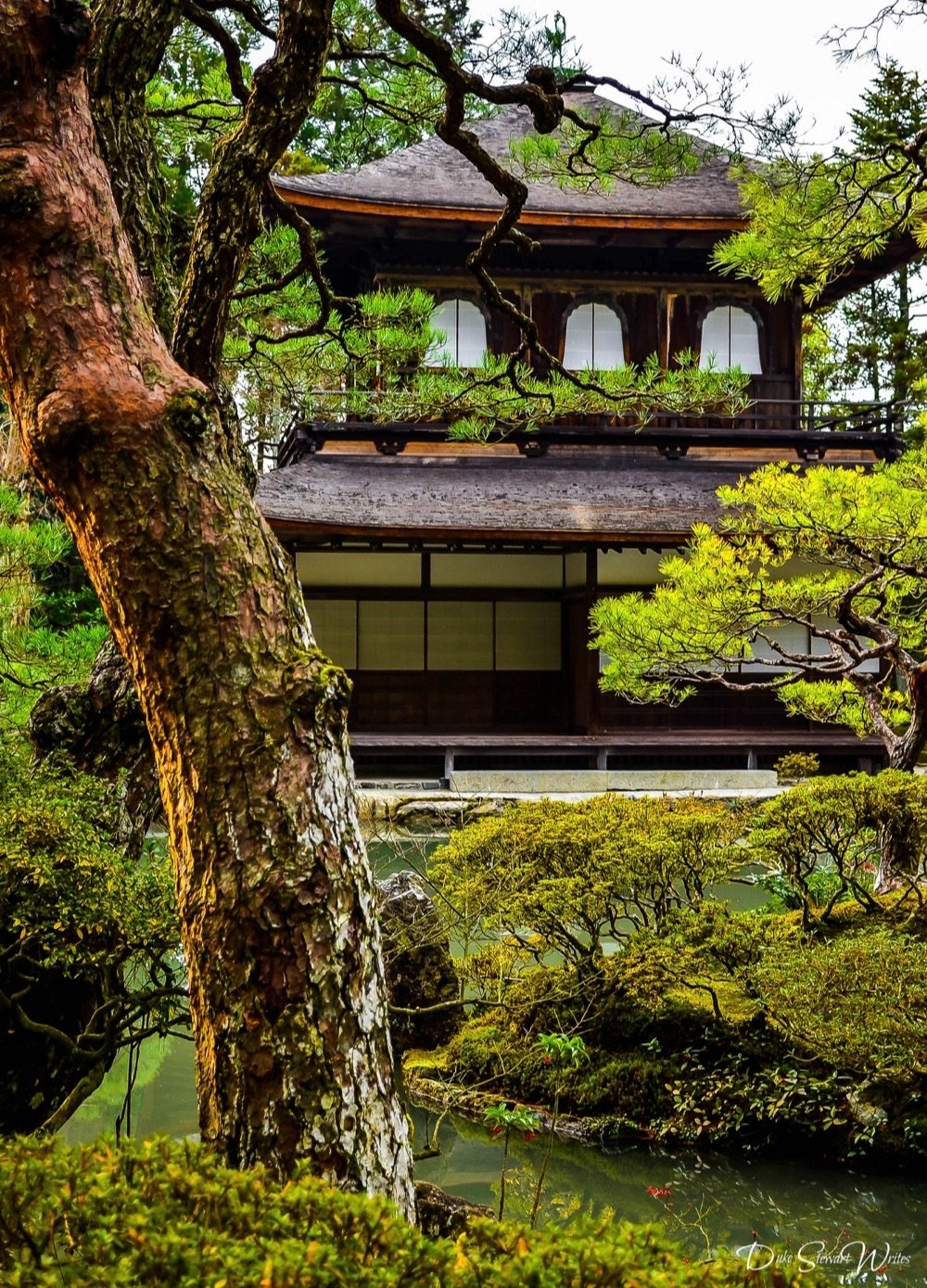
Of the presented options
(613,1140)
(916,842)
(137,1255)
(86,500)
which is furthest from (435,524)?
(137,1255)

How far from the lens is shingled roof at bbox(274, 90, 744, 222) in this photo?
15047 mm

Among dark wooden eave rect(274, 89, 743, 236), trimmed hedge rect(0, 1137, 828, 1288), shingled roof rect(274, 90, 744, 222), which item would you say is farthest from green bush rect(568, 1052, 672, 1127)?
shingled roof rect(274, 90, 744, 222)

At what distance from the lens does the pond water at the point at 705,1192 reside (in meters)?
4.43

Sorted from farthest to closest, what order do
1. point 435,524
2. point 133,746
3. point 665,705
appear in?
point 665,705, point 435,524, point 133,746

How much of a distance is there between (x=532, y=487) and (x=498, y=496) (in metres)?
0.61

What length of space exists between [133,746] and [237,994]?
1.72 metres

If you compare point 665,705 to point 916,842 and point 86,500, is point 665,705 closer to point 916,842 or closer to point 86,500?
point 916,842

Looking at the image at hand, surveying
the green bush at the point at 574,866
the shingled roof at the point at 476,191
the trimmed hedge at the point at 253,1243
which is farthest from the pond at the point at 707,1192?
the shingled roof at the point at 476,191

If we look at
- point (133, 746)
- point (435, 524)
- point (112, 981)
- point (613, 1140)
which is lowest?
point (613, 1140)

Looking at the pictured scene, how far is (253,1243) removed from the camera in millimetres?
1655

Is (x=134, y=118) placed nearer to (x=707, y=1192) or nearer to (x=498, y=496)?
(x=707, y=1192)

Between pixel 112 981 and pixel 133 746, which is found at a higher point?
pixel 133 746

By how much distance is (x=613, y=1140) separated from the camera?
5.51 metres

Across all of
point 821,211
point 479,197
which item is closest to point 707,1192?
point 821,211
